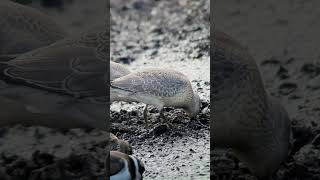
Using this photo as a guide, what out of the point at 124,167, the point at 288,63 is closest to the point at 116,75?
the point at 124,167

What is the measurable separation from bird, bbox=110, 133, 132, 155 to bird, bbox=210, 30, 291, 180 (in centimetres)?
33

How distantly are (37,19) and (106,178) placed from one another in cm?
101

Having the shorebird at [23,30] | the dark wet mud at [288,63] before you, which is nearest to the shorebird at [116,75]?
the shorebird at [23,30]

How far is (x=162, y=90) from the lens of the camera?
279 cm

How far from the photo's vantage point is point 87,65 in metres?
2.58

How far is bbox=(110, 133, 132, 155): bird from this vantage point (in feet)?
8.14

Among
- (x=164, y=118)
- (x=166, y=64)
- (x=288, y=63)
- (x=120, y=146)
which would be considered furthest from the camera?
(x=166, y=64)

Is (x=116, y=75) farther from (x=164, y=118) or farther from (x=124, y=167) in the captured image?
(x=124, y=167)

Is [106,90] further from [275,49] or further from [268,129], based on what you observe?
[275,49]

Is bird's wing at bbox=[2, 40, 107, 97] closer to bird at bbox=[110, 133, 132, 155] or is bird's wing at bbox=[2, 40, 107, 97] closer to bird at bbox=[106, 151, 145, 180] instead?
bird at bbox=[110, 133, 132, 155]

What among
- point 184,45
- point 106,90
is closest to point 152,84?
point 106,90

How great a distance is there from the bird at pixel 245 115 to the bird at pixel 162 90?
0.30m

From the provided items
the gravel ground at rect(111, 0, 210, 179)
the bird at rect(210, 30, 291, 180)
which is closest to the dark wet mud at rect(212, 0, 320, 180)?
the bird at rect(210, 30, 291, 180)

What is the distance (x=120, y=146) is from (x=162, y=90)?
402mm
